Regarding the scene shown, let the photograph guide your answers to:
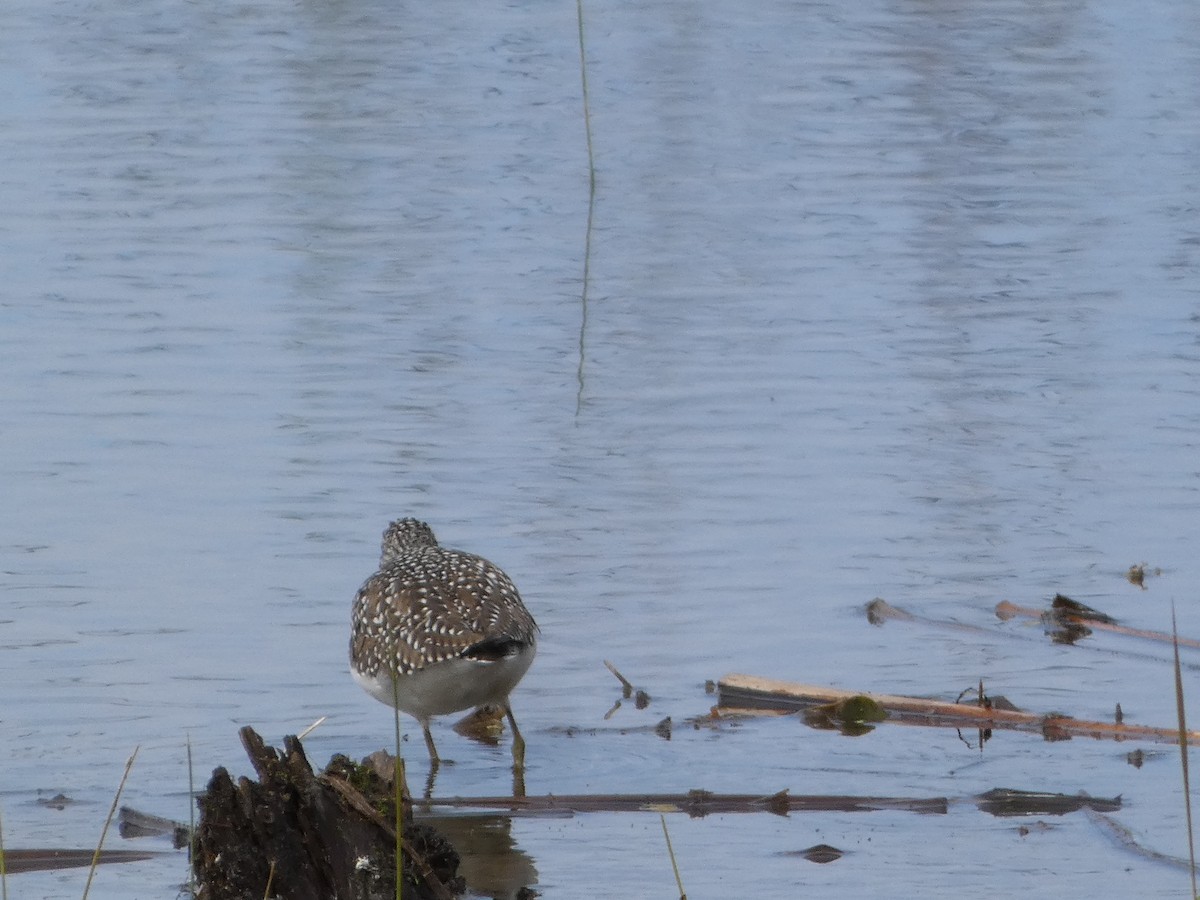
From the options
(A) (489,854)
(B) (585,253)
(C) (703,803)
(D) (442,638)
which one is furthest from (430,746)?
(B) (585,253)

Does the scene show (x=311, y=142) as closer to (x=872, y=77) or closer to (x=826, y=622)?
(x=872, y=77)

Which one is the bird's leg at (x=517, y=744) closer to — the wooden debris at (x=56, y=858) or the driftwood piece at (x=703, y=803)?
the driftwood piece at (x=703, y=803)

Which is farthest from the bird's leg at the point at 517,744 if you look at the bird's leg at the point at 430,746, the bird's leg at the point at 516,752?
the bird's leg at the point at 430,746

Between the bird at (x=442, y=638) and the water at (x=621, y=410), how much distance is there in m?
0.30

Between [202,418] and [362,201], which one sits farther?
[362,201]

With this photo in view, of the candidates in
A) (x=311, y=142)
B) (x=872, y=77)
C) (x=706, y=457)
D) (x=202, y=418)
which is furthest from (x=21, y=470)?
(x=872, y=77)

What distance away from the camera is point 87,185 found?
49.5 ft

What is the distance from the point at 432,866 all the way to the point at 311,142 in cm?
1149

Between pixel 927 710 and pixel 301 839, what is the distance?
258 centimetres

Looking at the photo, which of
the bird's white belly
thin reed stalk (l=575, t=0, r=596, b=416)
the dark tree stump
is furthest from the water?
the dark tree stump

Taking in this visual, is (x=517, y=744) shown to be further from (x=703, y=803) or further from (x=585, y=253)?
(x=585, y=253)

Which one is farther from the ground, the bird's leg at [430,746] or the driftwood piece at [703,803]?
the driftwood piece at [703,803]

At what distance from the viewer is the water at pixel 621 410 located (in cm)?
718

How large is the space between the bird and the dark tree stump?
1389 mm
